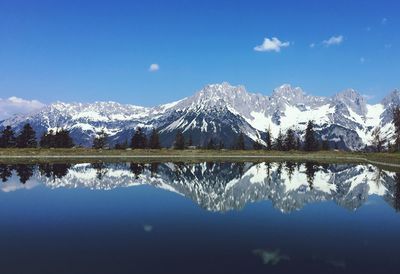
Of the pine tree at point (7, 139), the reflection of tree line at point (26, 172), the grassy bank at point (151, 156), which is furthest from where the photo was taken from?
the pine tree at point (7, 139)

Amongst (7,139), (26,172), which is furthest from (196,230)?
(7,139)

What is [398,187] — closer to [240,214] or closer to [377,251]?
[240,214]

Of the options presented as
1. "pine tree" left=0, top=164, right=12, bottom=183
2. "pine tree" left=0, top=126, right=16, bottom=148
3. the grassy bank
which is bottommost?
"pine tree" left=0, top=164, right=12, bottom=183

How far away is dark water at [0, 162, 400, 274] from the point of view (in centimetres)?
2248

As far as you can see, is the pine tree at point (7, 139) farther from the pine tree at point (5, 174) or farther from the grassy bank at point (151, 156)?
the pine tree at point (5, 174)

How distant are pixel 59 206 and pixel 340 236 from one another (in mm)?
26072

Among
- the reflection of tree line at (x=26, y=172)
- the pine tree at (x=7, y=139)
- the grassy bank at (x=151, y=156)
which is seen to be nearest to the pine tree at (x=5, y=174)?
the reflection of tree line at (x=26, y=172)

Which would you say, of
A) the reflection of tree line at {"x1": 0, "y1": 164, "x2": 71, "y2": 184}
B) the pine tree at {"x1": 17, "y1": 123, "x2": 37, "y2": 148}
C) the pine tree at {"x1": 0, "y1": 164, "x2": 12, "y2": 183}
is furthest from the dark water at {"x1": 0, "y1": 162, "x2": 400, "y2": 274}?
the pine tree at {"x1": 17, "y1": 123, "x2": 37, "y2": 148}

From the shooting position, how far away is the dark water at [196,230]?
73.8ft

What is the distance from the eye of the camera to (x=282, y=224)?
1373 inches

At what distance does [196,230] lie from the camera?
31.5 metres

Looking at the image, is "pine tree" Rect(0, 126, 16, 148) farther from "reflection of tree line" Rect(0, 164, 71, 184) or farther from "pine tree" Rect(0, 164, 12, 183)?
"pine tree" Rect(0, 164, 12, 183)

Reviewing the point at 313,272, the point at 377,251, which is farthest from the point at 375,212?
the point at 313,272

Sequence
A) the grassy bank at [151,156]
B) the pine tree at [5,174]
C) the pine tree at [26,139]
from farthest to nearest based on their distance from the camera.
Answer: the pine tree at [26,139]
the grassy bank at [151,156]
the pine tree at [5,174]
